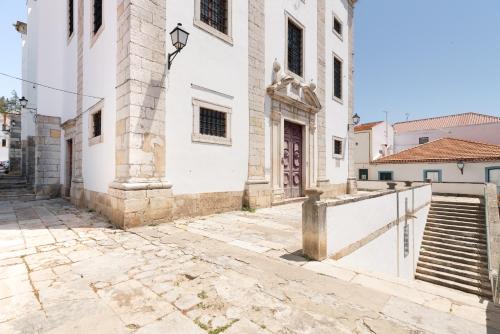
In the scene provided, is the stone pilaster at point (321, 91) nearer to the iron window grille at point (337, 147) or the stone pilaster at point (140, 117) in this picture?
the iron window grille at point (337, 147)

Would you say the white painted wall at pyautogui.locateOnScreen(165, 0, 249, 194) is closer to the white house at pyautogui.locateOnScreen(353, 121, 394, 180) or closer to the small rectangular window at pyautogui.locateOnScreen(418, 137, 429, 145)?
the white house at pyautogui.locateOnScreen(353, 121, 394, 180)

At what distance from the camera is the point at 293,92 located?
9516 mm

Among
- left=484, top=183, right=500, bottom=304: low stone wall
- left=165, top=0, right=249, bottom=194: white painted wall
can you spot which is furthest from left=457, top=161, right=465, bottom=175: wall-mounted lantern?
left=165, top=0, right=249, bottom=194: white painted wall

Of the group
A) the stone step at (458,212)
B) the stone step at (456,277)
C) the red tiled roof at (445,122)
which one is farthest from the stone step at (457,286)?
the red tiled roof at (445,122)

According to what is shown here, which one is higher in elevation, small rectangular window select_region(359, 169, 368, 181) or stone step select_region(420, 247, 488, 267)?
small rectangular window select_region(359, 169, 368, 181)

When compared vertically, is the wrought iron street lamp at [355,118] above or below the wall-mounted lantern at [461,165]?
above

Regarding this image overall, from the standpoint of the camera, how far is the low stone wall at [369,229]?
3.58 metres

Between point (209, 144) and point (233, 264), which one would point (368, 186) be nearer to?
point (209, 144)

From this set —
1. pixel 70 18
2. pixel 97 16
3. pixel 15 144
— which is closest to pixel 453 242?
pixel 97 16

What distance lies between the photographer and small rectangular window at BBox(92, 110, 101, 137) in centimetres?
711

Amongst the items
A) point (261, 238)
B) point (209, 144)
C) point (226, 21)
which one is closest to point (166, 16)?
point (226, 21)

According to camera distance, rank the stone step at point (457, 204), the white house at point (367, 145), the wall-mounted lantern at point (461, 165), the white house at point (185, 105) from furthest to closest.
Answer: the white house at point (367, 145) < the wall-mounted lantern at point (461, 165) < the stone step at point (457, 204) < the white house at point (185, 105)

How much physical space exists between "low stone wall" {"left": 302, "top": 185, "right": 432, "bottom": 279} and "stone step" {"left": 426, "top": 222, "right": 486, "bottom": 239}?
735mm

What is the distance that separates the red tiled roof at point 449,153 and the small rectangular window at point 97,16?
2162 centimetres
